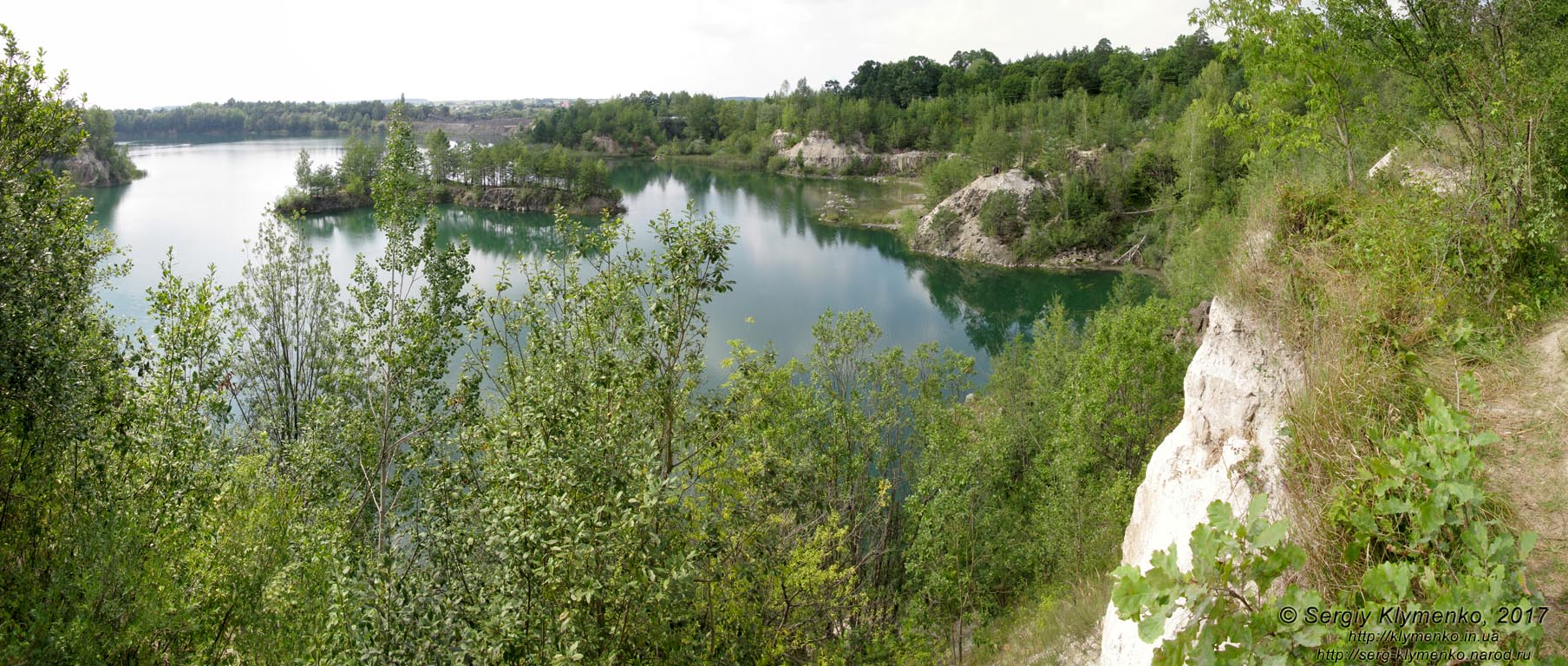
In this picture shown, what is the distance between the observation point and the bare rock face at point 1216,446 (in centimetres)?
731

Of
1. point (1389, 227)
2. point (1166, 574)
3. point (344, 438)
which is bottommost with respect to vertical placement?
point (344, 438)

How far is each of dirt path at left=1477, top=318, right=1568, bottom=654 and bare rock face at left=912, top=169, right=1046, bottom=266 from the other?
51.8m

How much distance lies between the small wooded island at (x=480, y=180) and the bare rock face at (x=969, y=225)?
88.8 ft

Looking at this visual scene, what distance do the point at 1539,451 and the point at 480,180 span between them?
283ft

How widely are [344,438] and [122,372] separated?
4.66 meters

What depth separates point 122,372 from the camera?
27.1 feet

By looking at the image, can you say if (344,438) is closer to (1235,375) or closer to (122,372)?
(122,372)

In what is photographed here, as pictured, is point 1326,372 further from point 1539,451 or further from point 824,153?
point 824,153

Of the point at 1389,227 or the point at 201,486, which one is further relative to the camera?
the point at 201,486

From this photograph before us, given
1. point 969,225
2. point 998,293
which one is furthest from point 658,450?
point 969,225

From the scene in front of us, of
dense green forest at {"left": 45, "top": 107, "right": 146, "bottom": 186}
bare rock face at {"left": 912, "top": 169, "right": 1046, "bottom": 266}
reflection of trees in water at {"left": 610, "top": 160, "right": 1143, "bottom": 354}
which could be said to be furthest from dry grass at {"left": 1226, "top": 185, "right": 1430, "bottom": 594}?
dense green forest at {"left": 45, "top": 107, "right": 146, "bottom": 186}

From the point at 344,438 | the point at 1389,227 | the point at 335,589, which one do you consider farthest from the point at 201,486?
the point at 1389,227

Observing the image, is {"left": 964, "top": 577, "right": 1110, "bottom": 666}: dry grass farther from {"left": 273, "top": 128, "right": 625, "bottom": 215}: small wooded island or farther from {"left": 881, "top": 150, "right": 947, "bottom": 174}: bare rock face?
{"left": 881, "top": 150, "right": 947, "bottom": 174}: bare rock face

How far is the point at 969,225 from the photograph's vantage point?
60.4 metres
